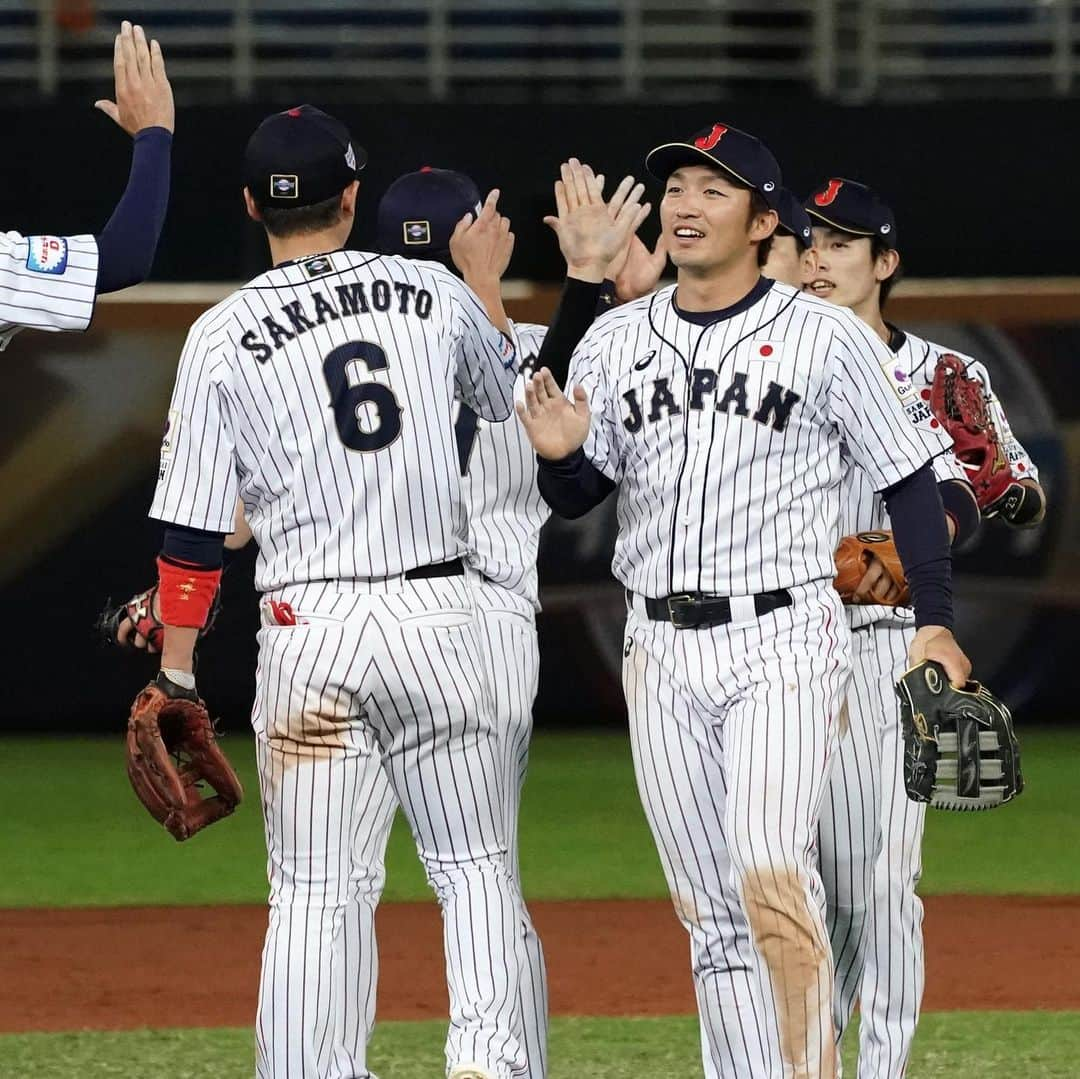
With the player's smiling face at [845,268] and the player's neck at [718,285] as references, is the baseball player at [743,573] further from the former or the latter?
the player's smiling face at [845,268]

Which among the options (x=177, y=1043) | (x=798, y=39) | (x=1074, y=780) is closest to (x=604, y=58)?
(x=798, y=39)

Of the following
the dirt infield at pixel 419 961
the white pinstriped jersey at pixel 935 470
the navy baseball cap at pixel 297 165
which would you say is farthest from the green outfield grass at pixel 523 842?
the navy baseball cap at pixel 297 165

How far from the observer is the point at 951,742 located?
4.12 meters

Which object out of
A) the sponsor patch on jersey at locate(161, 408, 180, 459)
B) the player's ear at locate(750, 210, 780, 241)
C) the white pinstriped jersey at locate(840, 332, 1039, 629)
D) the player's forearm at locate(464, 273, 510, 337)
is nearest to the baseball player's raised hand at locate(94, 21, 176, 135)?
the sponsor patch on jersey at locate(161, 408, 180, 459)

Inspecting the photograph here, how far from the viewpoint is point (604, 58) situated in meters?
12.9

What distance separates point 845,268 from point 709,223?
2.85 ft

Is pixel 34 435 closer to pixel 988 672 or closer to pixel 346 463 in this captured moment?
pixel 988 672

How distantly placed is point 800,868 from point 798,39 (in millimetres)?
8700

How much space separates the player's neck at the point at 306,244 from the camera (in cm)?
424

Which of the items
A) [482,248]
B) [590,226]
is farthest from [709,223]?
[482,248]

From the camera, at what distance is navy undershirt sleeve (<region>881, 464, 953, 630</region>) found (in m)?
4.19

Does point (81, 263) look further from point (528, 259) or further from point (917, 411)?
point (528, 259)

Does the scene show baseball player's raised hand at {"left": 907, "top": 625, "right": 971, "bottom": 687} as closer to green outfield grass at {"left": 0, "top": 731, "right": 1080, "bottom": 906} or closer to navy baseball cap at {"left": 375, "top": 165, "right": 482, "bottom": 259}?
navy baseball cap at {"left": 375, "top": 165, "right": 482, "bottom": 259}

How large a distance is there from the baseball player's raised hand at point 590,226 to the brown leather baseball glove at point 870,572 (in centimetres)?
79
